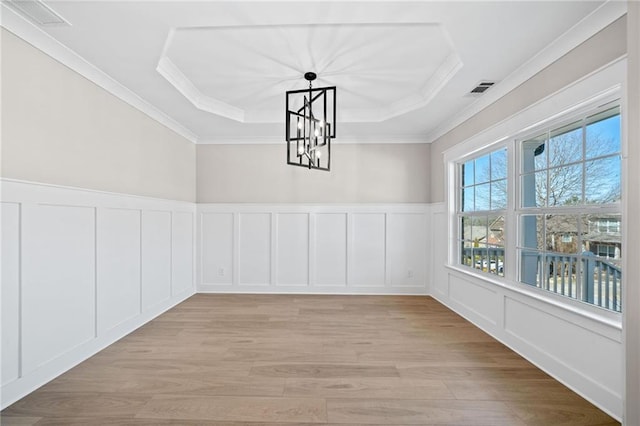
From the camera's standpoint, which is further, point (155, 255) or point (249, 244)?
point (249, 244)

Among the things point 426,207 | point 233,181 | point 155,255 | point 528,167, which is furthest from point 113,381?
point 426,207

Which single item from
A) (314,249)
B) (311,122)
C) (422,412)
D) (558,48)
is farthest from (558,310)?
(314,249)

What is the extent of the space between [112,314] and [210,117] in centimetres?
251

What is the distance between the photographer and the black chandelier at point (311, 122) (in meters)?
3.04

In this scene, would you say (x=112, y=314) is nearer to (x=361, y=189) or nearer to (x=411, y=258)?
(x=361, y=189)

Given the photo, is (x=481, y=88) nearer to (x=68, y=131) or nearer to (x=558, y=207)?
(x=558, y=207)

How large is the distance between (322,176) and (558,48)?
3336 mm

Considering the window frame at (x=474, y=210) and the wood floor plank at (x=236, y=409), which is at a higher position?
the window frame at (x=474, y=210)

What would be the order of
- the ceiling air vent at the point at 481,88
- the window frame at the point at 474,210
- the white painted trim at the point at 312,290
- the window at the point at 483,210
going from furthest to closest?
the white painted trim at the point at 312,290
the window at the point at 483,210
the window frame at the point at 474,210
the ceiling air vent at the point at 481,88

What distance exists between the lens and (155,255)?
12.9ft

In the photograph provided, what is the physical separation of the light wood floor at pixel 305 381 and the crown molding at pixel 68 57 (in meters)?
2.37

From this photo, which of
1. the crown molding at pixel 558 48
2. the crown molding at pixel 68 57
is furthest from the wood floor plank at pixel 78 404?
the crown molding at pixel 558 48

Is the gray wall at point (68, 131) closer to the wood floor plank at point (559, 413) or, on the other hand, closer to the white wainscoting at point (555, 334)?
the wood floor plank at point (559, 413)

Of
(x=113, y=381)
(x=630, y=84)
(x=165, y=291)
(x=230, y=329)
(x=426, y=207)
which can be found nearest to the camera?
(x=630, y=84)
